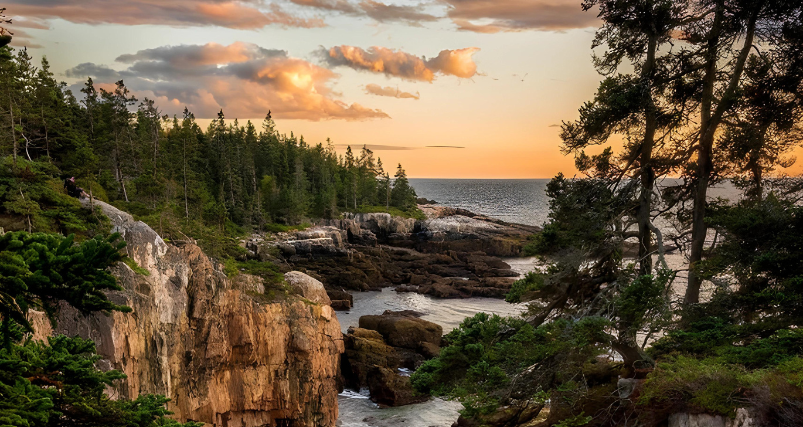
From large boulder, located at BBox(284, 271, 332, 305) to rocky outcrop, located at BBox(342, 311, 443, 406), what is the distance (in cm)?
647

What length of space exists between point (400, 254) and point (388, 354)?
2934cm

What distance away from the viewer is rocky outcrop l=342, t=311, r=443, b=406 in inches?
1001

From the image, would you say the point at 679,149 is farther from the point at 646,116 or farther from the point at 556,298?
the point at 556,298

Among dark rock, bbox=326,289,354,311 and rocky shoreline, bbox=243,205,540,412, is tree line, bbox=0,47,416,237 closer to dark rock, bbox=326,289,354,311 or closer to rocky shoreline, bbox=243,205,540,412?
rocky shoreline, bbox=243,205,540,412

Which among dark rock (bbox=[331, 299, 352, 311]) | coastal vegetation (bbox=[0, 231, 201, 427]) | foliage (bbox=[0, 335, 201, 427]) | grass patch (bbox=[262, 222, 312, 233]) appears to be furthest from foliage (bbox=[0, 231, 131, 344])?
grass patch (bbox=[262, 222, 312, 233])

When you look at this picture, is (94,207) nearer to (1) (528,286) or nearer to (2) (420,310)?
(1) (528,286)

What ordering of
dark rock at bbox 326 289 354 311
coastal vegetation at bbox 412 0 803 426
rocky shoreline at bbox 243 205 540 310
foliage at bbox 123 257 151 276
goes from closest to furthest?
coastal vegetation at bbox 412 0 803 426 → foliage at bbox 123 257 151 276 → dark rock at bbox 326 289 354 311 → rocky shoreline at bbox 243 205 540 310

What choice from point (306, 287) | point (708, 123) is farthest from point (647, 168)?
point (306, 287)

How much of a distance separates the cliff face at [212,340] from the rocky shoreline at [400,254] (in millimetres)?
18963

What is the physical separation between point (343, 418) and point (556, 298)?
1636 centimetres

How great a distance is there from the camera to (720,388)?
23.6ft

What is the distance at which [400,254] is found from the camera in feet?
189

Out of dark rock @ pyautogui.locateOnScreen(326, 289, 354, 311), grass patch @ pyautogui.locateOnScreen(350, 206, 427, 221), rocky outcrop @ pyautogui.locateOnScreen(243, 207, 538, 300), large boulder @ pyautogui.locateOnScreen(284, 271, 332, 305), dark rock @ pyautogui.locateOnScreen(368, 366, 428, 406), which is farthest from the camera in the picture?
grass patch @ pyautogui.locateOnScreen(350, 206, 427, 221)

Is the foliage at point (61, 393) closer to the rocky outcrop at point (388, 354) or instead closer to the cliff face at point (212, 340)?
Result: the cliff face at point (212, 340)
